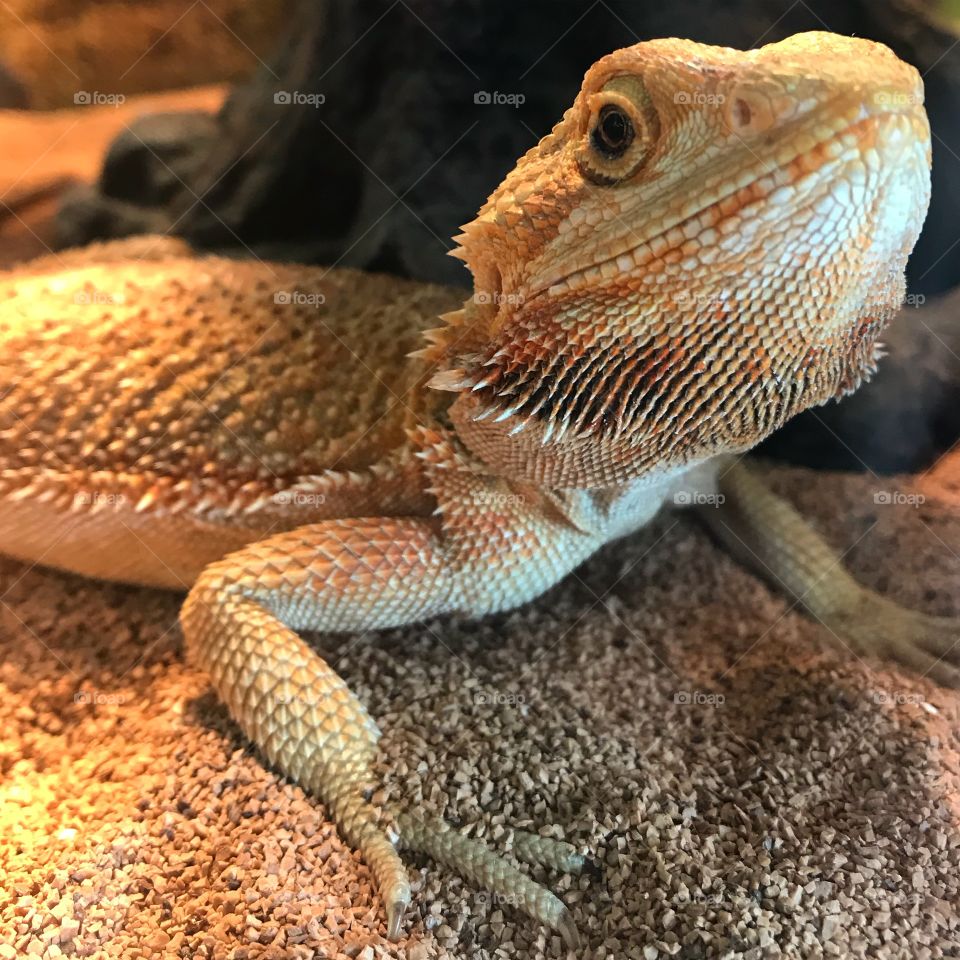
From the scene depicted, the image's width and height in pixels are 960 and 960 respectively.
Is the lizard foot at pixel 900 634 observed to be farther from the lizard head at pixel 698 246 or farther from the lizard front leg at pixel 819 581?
the lizard head at pixel 698 246

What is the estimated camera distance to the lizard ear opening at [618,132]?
4.12 ft

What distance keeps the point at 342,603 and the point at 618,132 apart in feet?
4.15

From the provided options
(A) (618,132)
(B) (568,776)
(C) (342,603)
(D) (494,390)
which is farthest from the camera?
(C) (342,603)

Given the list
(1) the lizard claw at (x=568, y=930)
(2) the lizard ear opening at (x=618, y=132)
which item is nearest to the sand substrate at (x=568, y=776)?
(1) the lizard claw at (x=568, y=930)

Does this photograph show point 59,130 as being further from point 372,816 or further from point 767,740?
point 767,740

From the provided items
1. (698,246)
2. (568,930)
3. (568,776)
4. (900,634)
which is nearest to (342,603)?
(568,776)

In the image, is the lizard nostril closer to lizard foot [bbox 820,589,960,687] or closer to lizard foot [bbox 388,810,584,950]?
lizard foot [bbox 388,810,584,950]

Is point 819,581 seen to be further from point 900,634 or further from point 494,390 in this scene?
point 494,390

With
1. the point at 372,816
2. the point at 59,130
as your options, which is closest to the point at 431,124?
the point at 372,816

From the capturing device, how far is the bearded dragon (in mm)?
1184

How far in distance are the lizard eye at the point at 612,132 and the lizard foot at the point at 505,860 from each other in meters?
1.34

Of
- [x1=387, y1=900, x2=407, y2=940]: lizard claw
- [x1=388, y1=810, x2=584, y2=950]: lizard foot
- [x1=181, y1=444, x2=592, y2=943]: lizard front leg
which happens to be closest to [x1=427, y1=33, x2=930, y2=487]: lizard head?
[x1=181, y1=444, x2=592, y2=943]: lizard front leg

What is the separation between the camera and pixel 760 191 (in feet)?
3.75

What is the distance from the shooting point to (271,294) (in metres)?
2.40
